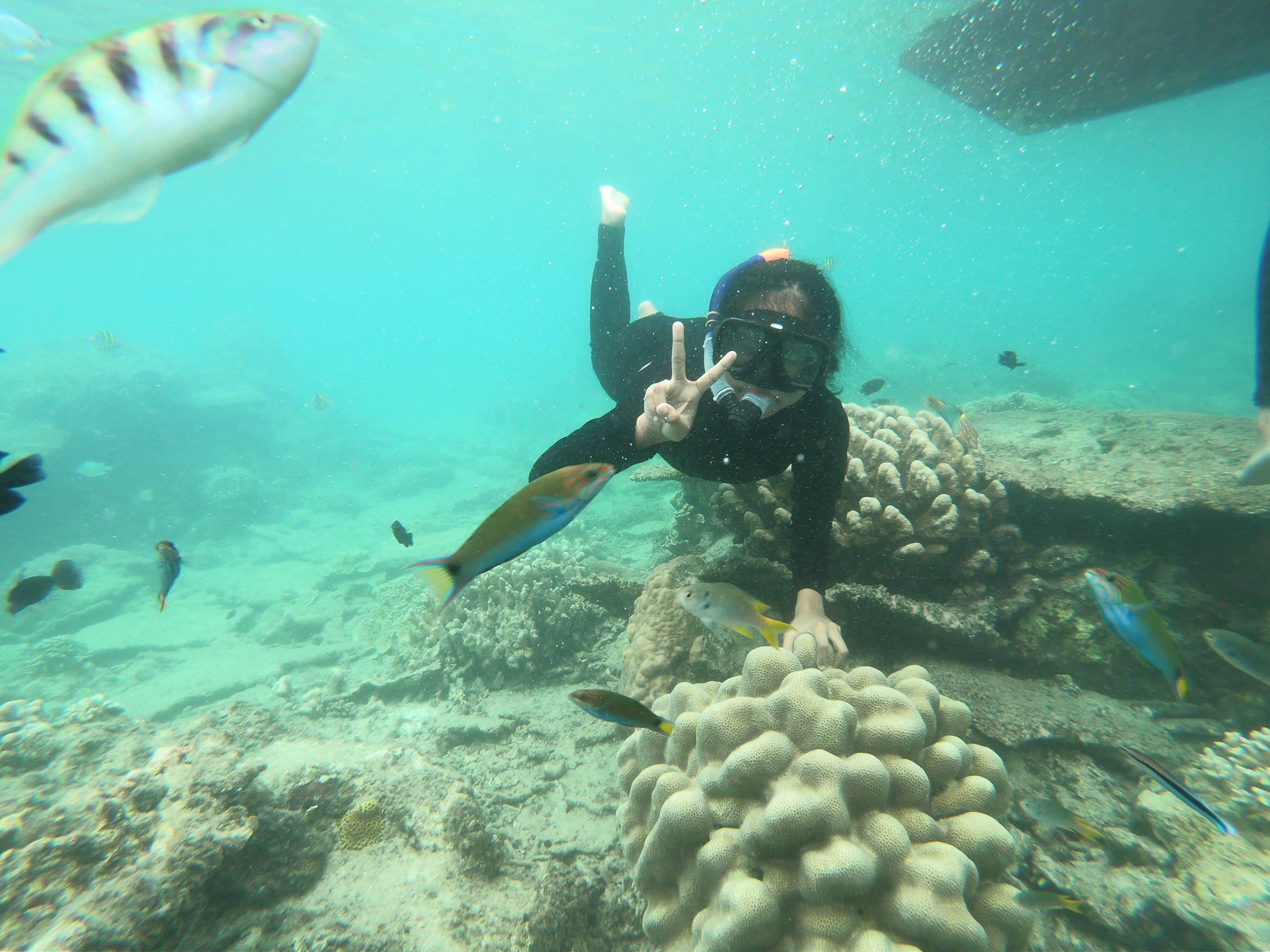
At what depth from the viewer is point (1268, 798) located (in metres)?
2.71

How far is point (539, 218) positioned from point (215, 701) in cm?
10302

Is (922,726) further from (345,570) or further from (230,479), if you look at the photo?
(230,479)

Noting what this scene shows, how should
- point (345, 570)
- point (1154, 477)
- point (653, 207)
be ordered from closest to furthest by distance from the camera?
point (1154, 477) → point (345, 570) → point (653, 207)

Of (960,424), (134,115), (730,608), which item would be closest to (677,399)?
(730,608)

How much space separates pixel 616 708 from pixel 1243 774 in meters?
3.64

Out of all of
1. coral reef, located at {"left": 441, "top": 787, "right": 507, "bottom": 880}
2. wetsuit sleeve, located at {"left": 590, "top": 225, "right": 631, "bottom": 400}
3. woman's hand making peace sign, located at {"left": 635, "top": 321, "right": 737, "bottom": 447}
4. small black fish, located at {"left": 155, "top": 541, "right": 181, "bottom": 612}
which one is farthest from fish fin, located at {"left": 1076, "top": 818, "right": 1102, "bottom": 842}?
small black fish, located at {"left": 155, "top": 541, "right": 181, "bottom": 612}

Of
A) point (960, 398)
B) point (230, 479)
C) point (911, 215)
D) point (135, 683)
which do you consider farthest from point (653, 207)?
point (135, 683)

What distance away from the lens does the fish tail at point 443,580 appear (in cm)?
125

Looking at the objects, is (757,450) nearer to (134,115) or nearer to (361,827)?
(134,115)

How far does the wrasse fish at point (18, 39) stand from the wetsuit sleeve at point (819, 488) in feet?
96.4

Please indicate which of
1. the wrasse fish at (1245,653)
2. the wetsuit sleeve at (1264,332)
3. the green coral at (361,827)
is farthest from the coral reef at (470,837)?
the wetsuit sleeve at (1264,332)

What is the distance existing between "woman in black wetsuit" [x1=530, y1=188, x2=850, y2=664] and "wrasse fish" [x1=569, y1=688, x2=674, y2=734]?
0.96 m

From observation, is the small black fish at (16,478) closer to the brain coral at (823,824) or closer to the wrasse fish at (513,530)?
the wrasse fish at (513,530)

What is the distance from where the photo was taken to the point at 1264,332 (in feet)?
9.77
